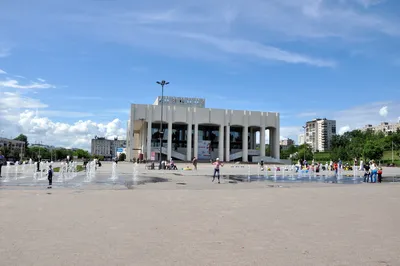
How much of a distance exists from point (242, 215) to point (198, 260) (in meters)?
4.67

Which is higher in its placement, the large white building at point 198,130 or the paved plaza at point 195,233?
the large white building at point 198,130

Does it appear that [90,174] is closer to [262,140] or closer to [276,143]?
[262,140]

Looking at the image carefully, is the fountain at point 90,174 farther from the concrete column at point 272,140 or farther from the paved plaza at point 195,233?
the concrete column at point 272,140

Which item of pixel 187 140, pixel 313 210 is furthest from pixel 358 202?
pixel 187 140

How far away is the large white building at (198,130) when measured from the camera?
295 ft

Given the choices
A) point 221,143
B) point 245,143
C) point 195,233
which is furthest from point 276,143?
point 195,233

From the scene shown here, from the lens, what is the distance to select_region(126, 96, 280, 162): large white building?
90000 millimetres

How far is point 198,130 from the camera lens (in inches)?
3957

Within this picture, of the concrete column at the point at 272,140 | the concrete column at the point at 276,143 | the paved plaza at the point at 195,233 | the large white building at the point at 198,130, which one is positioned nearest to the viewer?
the paved plaza at the point at 195,233

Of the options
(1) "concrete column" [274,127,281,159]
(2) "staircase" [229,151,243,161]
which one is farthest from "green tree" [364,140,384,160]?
(2) "staircase" [229,151,243,161]

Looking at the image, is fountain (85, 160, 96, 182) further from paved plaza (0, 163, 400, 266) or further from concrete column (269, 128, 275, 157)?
concrete column (269, 128, 275, 157)

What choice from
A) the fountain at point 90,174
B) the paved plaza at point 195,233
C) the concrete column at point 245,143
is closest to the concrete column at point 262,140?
the concrete column at point 245,143

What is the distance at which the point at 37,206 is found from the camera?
1114 cm

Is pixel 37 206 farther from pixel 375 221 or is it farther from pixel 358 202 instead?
pixel 358 202
